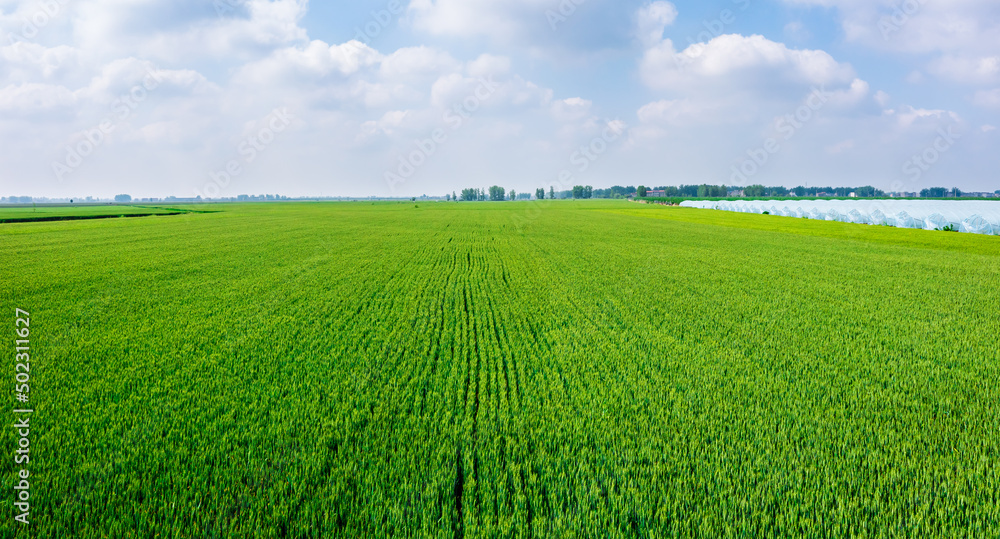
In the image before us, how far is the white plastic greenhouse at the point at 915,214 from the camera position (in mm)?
39406

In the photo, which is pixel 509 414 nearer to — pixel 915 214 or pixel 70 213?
pixel 915 214

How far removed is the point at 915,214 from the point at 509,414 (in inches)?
2383

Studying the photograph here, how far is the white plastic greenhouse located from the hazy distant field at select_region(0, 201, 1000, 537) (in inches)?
1636

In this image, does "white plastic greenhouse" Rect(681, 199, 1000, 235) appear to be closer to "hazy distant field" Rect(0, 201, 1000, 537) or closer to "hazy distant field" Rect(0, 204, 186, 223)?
"hazy distant field" Rect(0, 201, 1000, 537)

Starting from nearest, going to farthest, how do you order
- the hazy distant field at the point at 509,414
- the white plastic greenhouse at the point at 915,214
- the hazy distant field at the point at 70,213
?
1. the hazy distant field at the point at 509,414
2. the white plastic greenhouse at the point at 915,214
3. the hazy distant field at the point at 70,213

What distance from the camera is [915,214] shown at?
1795 inches

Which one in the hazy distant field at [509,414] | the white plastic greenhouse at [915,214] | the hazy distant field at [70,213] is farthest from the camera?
the hazy distant field at [70,213]

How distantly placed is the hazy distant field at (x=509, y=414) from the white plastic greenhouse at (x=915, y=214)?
136 ft

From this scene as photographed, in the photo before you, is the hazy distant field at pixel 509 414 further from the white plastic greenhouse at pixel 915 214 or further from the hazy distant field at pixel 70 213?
the hazy distant field at pixel 70 213

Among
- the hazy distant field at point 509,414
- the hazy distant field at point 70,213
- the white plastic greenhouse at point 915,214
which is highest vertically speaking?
the hazy distant field at point 70,213

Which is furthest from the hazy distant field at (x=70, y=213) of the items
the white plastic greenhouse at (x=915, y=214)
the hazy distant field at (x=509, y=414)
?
the white plastic greenhouse at (x=915, y=214)

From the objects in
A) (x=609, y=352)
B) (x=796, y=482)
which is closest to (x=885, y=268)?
(x=609, y=352)

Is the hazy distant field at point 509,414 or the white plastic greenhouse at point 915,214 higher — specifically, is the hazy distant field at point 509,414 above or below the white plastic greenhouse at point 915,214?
below

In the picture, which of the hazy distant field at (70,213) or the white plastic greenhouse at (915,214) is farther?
the hazy distant field at (70,213)
